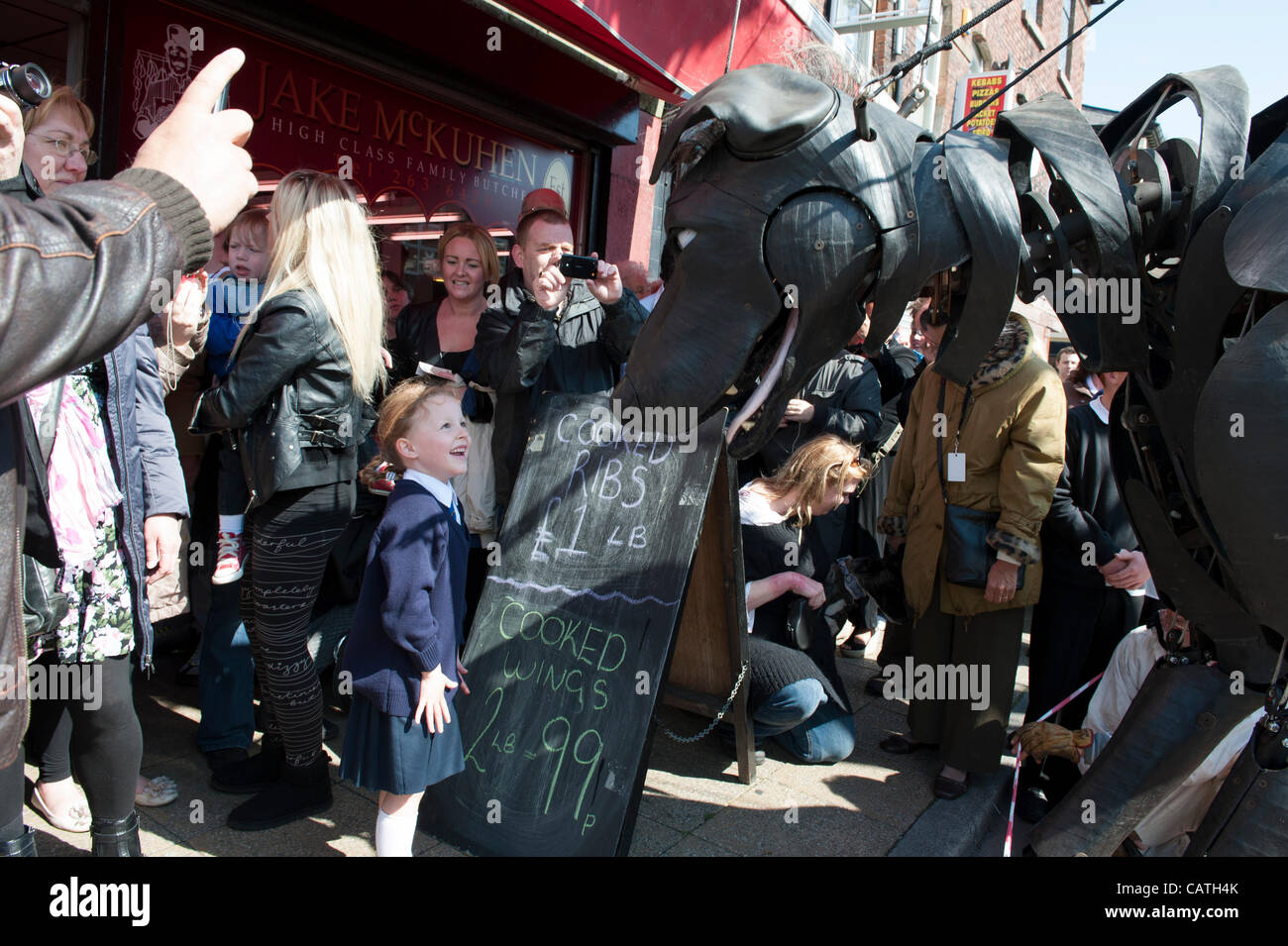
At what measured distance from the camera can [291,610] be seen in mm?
2703

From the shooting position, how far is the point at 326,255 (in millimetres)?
2730

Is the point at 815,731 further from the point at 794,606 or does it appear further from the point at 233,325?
the point at 233,325

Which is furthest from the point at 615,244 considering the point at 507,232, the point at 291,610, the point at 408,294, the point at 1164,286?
the point at 1164,286

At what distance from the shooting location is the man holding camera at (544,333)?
3.20 meters

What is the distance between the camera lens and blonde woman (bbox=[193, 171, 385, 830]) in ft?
8.59

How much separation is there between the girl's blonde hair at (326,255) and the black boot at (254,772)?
Answer: 131cm

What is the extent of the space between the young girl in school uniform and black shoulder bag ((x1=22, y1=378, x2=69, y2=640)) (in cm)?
69

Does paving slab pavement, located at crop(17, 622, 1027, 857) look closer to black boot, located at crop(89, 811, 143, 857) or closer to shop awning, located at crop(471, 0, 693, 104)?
black boot, located at crop(89, 811, 143, 857)

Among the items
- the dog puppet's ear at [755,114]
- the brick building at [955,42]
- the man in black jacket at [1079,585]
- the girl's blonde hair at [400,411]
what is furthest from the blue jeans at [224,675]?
the brick building at [955,42]

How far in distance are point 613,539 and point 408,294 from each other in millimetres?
2461

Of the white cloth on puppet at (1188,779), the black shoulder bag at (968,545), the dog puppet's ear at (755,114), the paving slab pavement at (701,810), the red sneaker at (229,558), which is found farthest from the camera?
the black shoulder bag at (968,545)

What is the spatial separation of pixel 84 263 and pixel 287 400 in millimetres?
1666

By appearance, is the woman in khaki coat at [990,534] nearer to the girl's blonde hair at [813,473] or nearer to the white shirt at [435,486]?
the girl's blonde hair at [813,473]

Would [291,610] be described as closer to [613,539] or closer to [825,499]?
[613,539]
